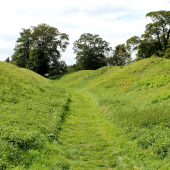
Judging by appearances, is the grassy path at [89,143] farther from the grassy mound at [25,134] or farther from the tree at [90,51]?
the tree at [90,51]

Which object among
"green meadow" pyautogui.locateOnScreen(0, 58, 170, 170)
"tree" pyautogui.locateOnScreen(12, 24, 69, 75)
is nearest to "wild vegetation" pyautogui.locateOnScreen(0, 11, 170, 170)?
"green meadow" pyautogui.locateOnScreen(0, 58, 170, 170)

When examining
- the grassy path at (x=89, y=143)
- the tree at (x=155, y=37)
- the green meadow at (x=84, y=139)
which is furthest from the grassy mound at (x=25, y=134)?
the tree at (x=155, y=37)

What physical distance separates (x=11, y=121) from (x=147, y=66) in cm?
2046

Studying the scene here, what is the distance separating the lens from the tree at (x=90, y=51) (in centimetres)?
5744

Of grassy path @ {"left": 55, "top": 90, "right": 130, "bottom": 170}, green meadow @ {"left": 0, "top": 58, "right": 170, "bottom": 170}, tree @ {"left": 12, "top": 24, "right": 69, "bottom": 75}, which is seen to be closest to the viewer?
green meadow @ {"left": 0, "top": 58, "right": 170, "bottom": 170}

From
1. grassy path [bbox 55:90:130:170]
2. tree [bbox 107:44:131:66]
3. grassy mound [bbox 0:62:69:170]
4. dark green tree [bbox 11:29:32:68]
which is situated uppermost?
dark green tree [bbox 11:29:32:68]

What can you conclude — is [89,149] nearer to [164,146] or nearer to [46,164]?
[46,164]

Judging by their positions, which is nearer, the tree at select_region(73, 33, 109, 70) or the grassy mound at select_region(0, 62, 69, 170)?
the grassy mound at select_region(0, 62, 69, 170)

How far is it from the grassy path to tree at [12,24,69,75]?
4469 cm

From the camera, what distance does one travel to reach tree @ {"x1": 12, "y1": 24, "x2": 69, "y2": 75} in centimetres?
5382

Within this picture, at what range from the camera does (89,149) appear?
24.7ft

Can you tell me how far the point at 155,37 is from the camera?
39.5 meters

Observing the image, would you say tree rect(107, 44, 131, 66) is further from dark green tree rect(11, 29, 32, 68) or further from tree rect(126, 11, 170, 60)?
dark green tree rect(11, 29, 32, 68)

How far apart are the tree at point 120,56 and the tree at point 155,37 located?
18.8 metres
